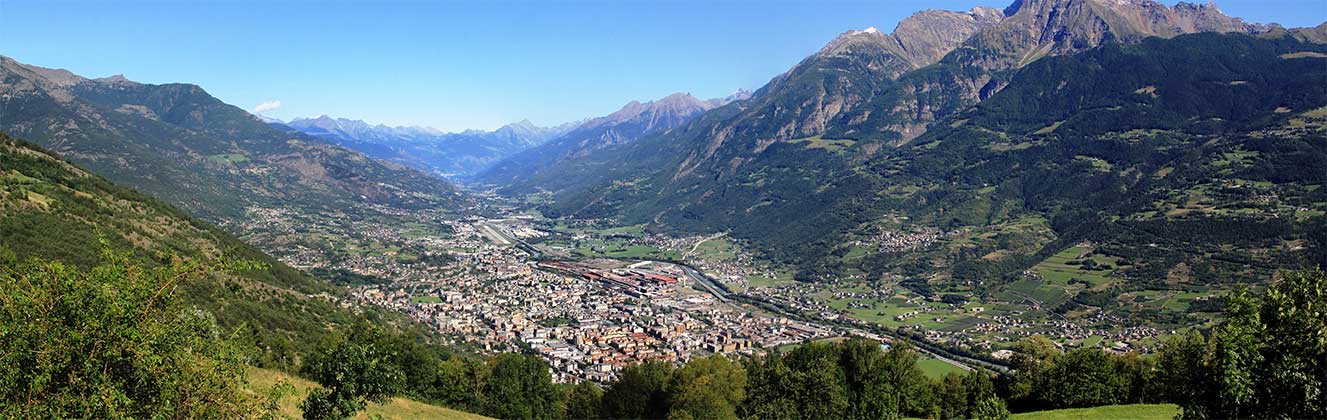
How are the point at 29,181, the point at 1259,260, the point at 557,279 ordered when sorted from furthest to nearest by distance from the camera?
1. the point at 557,279
2. the point at 1259,260
3. the point at 29,181

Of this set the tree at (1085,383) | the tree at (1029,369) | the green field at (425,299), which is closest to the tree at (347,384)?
the tree at (1085,383)

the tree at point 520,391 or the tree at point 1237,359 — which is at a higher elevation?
the tree at point 1237,359

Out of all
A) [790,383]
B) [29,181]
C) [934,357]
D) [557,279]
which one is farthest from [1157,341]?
[29,181]

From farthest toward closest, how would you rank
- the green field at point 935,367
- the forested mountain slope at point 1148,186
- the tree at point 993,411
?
the forested mountain slope at point 1148,186 < the green field at point 935,367 < the tree at point 993,411

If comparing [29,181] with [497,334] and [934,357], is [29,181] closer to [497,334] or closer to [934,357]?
[497,334]

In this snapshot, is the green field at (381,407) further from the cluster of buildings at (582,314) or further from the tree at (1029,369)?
the cluster of buildings at (582,314)

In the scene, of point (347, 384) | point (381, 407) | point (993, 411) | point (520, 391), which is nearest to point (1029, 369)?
point (993, 411)

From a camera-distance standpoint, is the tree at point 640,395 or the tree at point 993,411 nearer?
the tree at point 993,411
